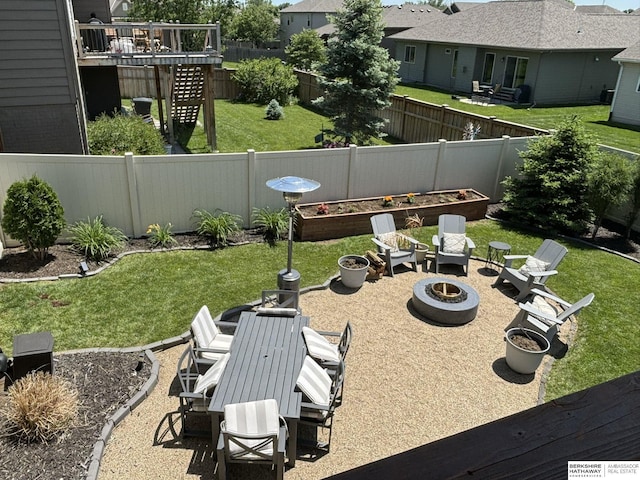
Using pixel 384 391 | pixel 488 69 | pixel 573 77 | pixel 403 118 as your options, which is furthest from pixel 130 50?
pixel 573 77

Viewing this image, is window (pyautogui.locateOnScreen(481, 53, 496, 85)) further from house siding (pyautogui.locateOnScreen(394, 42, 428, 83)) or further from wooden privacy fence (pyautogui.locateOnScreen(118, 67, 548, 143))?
wooden privacy fence (pyautogui.locateOnScreen(118, 67, 548, 143))

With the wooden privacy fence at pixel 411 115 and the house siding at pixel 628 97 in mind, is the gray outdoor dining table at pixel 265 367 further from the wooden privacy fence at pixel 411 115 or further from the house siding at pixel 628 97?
the house siding at pixel 628 97

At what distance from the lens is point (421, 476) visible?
1.02 meters

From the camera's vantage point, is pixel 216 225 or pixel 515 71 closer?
pixel 216 225

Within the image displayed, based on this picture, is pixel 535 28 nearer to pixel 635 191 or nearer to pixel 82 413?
pixel 635 191

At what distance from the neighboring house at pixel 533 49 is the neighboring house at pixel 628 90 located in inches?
140

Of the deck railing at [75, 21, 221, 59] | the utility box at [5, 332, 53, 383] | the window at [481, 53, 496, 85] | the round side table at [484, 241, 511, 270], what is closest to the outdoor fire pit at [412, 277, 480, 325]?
the round side table at [484, 241, 511, 270]

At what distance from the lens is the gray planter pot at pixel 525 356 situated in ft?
22.6

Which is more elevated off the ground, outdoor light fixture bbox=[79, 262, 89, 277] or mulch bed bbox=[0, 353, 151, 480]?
outdoor light fixture bbox=[79, 262, 89, 277]

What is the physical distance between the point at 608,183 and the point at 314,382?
923 centimetres

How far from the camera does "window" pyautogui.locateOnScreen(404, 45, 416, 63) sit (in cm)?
3552

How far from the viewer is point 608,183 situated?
11.2 metres

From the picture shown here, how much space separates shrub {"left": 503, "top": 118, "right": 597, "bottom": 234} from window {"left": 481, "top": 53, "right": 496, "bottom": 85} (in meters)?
18.9

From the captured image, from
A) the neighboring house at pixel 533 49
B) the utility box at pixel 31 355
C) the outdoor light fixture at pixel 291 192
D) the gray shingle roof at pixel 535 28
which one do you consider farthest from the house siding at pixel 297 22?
the utility box at pixel 31 355
